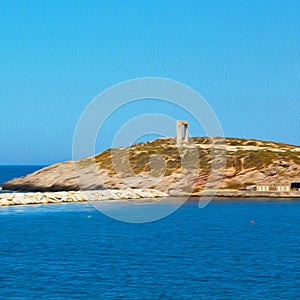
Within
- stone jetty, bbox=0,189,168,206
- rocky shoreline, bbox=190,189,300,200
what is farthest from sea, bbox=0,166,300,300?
rocky shoreline, bbox=190,189,300,200

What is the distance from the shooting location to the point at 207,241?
87000 mm

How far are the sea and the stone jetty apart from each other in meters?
29.1

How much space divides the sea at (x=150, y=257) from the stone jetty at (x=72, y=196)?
1147 inches

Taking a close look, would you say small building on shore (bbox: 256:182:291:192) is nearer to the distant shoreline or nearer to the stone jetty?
the distant shoreline

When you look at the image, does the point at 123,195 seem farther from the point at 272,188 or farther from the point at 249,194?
the point at 272,188

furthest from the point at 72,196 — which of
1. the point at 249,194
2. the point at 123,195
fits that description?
the point at 249,194

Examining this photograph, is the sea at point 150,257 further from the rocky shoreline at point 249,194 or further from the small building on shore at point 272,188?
the small building on shore at point 272,188

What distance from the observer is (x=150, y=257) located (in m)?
72.6

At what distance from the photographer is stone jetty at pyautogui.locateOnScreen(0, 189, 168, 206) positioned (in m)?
153

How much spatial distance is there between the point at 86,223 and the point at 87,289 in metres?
56.6

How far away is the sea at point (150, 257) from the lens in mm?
55719

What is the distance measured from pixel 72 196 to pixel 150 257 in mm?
93822

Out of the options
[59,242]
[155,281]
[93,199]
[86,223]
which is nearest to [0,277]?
[155,281]

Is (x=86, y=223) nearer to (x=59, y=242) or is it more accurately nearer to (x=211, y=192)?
(x=59, y=242)
